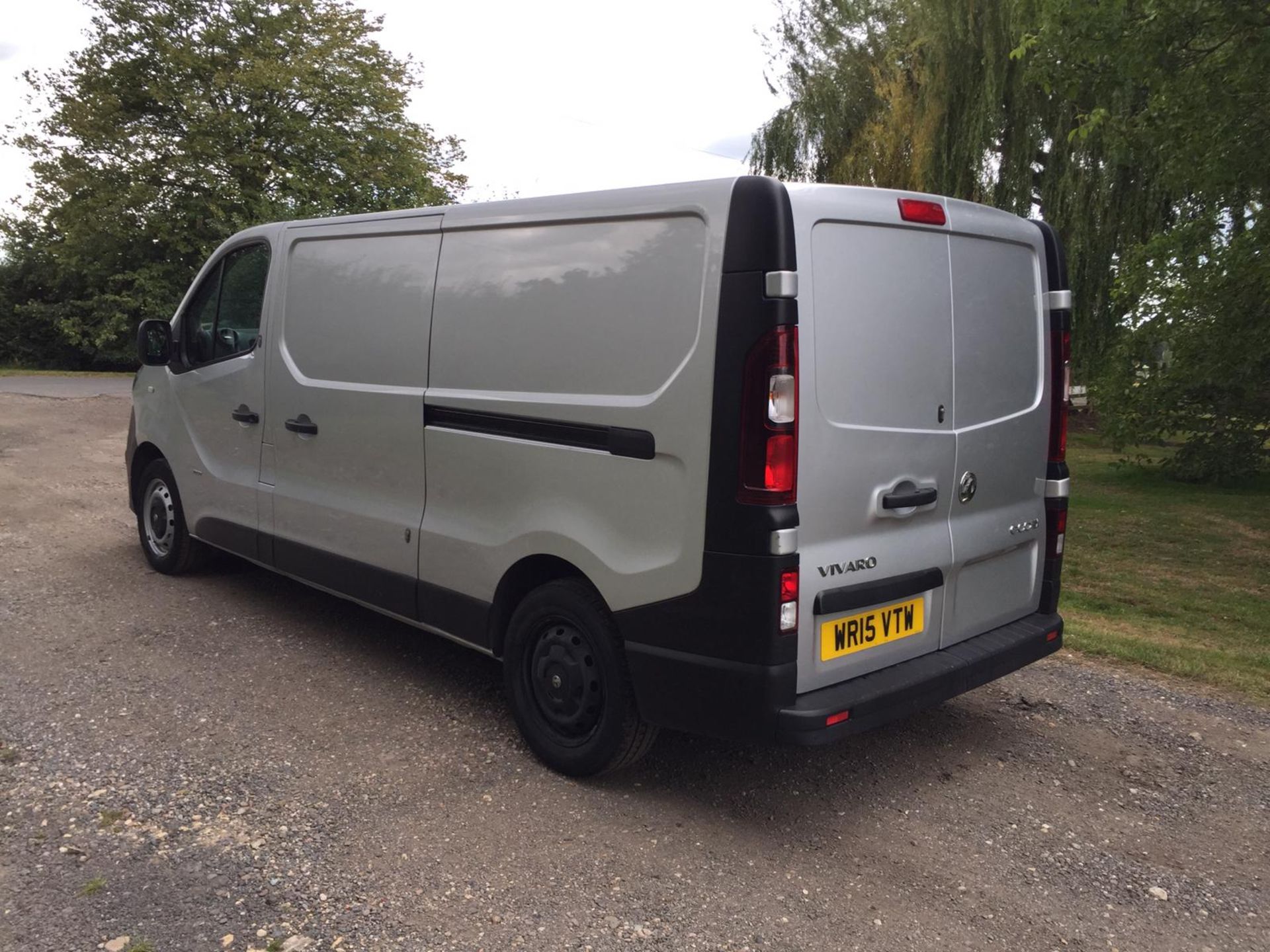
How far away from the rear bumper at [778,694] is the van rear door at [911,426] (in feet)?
0.23

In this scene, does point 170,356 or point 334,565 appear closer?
point 334,565

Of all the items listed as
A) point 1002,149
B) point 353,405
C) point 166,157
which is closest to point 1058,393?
point 353,405

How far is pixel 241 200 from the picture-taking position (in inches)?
1077

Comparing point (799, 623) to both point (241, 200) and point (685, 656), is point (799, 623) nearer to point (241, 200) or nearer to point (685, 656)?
point (685, 656)

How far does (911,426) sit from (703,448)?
31.3 inches

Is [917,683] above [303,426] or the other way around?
the other way around

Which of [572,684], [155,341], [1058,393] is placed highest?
[155,341]

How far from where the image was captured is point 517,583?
4.09m

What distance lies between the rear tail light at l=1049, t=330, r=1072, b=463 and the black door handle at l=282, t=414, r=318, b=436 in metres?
3.35

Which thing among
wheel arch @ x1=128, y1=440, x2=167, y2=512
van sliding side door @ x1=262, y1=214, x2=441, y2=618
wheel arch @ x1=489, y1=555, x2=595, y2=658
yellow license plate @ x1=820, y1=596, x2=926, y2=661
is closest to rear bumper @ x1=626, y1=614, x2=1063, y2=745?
yellow license plate @ x1=820, y1=596, x2=926, y2=661

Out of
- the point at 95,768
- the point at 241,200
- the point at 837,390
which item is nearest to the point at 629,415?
the point at 837,390

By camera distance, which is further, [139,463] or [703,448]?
[139,463]

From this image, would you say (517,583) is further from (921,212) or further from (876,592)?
(921,212)

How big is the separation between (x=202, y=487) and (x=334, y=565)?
1.53 meters
